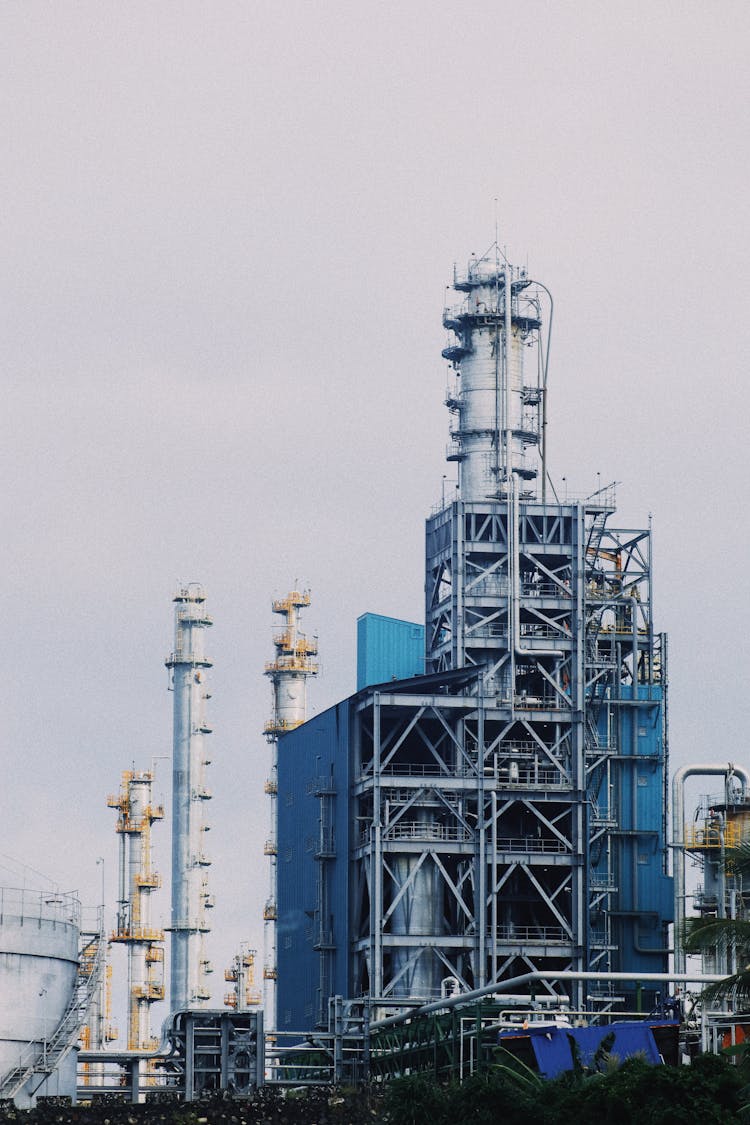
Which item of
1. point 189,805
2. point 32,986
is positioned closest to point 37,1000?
point 32,986

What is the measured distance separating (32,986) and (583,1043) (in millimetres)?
19094

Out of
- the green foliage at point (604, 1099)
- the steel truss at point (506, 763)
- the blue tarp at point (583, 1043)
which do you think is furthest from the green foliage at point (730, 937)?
the steel truss at point (506, 763)

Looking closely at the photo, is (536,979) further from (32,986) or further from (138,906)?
(138,906)

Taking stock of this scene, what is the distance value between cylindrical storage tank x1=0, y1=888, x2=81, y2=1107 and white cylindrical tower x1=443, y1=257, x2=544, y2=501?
94.9ft

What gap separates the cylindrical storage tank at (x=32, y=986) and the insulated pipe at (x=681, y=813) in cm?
2300

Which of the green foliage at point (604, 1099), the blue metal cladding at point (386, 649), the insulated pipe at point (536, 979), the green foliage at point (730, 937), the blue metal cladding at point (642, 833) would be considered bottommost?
the green foliage at point (604, 1099)

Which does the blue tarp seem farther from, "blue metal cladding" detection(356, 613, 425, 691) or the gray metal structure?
"blue metal cladding" detection(356, 613, 425, 691)

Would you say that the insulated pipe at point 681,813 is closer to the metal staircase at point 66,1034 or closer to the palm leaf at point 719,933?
the metal staircase at point 66,1034

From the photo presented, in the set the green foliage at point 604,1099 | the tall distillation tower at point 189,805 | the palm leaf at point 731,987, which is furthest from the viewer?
the tall distillation tower at point 189,805

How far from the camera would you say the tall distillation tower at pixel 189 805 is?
384ft

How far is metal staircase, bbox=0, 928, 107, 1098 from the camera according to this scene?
205ft

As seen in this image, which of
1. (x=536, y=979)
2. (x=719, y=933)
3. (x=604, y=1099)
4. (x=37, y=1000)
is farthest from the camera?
(x=37, y=1000)

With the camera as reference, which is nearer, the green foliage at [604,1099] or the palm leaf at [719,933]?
the palm leaf at [719,933]

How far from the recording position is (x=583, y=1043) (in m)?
50.7
